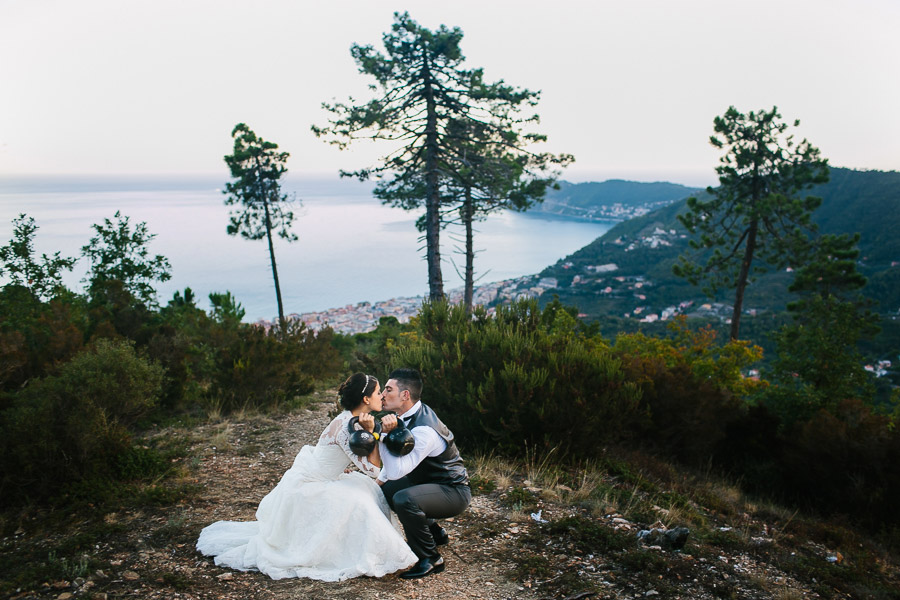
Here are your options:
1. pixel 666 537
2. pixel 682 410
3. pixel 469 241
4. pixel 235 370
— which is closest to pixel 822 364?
pixel 682 410

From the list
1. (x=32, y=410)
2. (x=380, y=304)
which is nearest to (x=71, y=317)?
(x=32, y=410)

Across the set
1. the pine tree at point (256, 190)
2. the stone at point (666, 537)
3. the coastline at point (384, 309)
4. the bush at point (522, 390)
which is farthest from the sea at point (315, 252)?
the stone at point (666, 537)

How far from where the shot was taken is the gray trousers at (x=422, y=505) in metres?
3.89

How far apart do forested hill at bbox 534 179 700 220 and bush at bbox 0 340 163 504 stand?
104191mm

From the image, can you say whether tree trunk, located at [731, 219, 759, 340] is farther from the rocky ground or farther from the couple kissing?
the couple kissing

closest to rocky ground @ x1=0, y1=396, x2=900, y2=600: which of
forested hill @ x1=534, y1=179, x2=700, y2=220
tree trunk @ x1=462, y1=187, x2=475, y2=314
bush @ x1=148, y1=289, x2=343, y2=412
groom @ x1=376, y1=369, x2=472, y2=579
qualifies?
groom @ x1=376, y1=369, x2=472, y2=579

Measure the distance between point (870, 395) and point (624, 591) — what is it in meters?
11.5

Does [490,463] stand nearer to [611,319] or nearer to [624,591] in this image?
[624,591]

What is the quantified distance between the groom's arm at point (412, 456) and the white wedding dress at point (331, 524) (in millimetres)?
190

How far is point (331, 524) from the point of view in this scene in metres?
3.86

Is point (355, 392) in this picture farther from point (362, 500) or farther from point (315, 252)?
point (315, 252)

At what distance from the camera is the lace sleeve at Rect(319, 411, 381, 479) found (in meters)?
3.82

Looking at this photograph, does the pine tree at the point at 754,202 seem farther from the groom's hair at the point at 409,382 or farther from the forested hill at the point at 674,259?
the forested hill at the point at 674,259

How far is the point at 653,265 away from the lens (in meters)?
63.4
